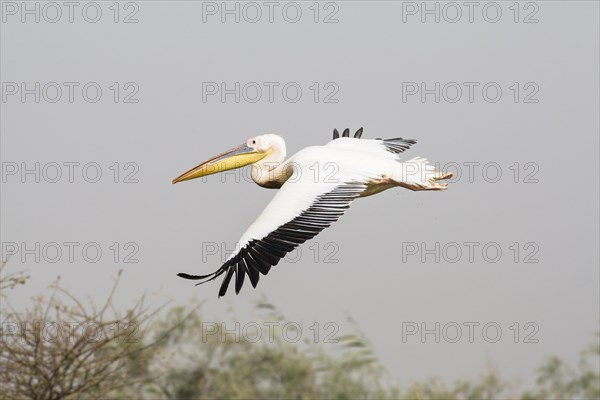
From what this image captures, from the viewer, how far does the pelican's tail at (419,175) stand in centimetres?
936

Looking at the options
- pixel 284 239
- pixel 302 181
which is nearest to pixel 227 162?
pixel 302 181

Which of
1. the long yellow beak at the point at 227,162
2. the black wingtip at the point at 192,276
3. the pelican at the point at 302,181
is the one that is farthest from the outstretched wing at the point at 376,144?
the black wingtip at the point at 192,276

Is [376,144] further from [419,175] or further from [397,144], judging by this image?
[419,175]

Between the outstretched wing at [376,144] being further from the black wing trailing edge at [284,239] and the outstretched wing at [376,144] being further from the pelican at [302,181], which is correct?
the black wing trailing edge at [284,239]

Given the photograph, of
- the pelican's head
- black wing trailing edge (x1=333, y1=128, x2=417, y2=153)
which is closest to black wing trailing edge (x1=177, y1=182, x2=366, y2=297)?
the pelican's head

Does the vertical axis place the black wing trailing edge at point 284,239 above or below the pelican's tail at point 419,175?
below

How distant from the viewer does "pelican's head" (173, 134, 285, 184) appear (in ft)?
33.6

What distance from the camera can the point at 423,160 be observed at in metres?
9.84

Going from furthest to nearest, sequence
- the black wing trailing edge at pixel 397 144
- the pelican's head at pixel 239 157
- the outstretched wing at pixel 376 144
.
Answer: the black wing trailing edge at pixel 397 144 → the outstretched wing at pixel 376 144 → the pelican's head at pixel 239 157

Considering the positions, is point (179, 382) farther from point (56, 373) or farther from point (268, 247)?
point (268, 247)

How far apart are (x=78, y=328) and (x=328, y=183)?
10.7 feet

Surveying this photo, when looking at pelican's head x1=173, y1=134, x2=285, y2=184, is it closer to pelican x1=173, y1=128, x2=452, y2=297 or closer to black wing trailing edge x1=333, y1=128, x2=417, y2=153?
pelican x1=173, y1=128, x2=452, y2=297

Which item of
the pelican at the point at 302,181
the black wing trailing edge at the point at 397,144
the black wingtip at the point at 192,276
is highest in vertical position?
the black wing trailing edge at the point at 397,144

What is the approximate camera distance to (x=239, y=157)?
409 inches
